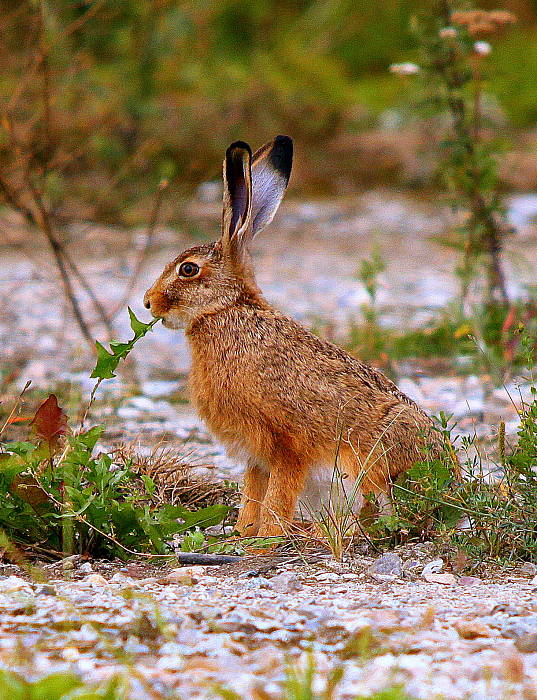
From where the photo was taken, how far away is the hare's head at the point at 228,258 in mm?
5043

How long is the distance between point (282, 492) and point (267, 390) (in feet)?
1.45

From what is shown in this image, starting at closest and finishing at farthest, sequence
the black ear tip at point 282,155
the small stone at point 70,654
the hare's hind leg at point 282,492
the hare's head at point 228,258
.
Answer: the small stone at point 70,654
the hare's hind leg at point 282,492
the hare's head at point 228,258
the black ear tip at point 282,155

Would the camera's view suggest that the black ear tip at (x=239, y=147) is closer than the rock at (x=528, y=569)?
No

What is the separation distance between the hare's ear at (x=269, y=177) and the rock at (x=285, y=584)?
2055mm

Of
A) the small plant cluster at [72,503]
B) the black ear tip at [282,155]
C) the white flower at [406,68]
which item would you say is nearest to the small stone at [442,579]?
the small plant cluster at [72,503]

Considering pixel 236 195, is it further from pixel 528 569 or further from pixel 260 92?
pixel 260 92

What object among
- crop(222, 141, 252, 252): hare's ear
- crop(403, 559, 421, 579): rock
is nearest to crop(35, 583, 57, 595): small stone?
crop(403, 559, 421, 579): rock

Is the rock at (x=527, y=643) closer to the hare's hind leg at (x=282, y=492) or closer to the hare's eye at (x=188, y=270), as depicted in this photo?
the hare's hind leg at (x=282, y=492)

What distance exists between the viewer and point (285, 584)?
3.69 metres

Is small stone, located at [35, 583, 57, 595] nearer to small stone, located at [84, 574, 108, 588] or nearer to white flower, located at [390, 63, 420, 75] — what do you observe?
small stone, located at [84, 574, 108, 588]

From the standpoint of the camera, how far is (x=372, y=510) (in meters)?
4.50

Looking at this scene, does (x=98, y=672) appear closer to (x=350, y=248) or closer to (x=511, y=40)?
(x=350, y=248)

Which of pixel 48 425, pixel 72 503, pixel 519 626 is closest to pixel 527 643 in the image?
pixel 519 626

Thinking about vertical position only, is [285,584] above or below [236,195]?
below
